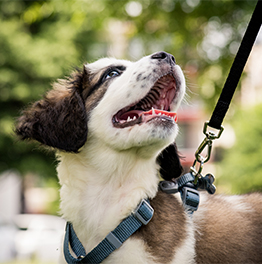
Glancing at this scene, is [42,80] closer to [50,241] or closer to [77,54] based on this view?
[77,54]

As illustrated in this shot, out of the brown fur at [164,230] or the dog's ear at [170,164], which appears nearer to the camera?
the brown fur at [164,230]

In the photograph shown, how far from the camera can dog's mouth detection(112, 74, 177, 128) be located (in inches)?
103

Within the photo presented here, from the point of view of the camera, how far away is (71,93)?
294cm

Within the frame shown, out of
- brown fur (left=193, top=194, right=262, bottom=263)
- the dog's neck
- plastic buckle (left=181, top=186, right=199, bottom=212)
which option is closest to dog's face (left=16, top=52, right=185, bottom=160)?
the dog's neck

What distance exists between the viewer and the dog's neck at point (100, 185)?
2.61 meters

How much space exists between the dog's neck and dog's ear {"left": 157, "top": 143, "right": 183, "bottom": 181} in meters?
0.16

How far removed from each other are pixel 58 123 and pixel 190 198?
1.19 m

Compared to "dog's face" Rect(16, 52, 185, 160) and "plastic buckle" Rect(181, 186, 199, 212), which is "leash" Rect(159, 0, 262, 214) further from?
"dog's face" Rect(16, 52, 185, 160)

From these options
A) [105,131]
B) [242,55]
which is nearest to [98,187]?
[105,131]

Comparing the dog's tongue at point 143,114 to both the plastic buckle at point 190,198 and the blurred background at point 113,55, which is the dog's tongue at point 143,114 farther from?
the plastic buckle at point 190,198

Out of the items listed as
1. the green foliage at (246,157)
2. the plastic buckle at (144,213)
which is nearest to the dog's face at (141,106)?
the plastic buckle at (144,213)

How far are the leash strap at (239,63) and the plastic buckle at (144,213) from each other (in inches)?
31.8

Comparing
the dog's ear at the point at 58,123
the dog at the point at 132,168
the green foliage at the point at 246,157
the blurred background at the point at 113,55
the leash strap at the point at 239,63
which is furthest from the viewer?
the green foliage at the point at 246,157

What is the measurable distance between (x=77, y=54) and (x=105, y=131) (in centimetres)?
1301
